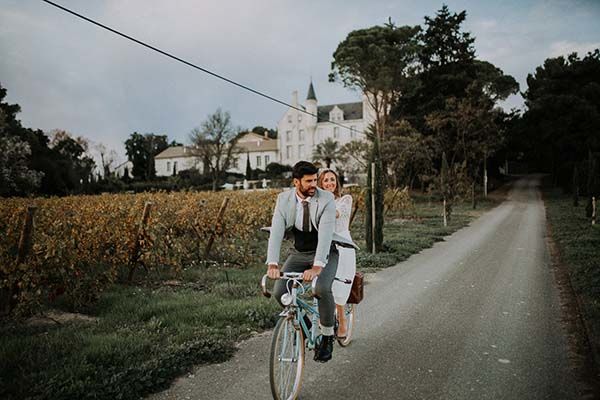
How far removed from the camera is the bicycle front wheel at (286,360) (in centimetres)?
331

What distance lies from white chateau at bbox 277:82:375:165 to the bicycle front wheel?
6720 cm

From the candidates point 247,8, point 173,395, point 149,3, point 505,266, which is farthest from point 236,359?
point 247,8

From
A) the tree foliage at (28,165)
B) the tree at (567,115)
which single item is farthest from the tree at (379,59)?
the tree foliage at (28,165)

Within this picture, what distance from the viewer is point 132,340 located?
15.6ft

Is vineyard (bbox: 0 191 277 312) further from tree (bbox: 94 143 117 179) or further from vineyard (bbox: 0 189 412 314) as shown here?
tree (bbox: 94 143 117 179)

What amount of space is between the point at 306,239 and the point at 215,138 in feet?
185

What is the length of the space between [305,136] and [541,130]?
3997 centimetres

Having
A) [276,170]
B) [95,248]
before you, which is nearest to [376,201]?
[95,248]

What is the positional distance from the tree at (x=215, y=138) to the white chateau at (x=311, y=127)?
15.4 metres

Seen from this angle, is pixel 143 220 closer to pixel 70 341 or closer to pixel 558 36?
pixel 70 341

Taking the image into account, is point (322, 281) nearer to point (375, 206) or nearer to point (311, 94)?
point (375, 206)

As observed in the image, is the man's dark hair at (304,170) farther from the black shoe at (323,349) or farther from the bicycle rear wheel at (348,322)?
the bicycle rear wheel at (348,322)

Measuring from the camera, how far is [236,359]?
453cm

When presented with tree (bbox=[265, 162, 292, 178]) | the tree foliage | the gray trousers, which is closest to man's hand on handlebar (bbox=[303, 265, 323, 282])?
the gray trousers
